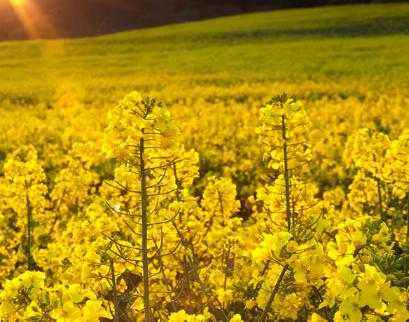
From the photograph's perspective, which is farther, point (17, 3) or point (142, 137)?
point (17, 3)

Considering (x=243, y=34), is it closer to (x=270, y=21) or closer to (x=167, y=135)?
(x=270, y=21)

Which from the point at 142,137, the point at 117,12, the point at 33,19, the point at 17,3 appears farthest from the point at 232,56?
the point at 17,3

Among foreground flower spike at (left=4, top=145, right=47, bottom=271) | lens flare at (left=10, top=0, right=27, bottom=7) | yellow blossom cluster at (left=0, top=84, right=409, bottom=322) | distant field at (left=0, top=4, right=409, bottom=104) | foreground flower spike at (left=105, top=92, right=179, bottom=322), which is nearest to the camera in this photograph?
yellow blossom cluster at (left=0, top=84, right=409, bottom=322)

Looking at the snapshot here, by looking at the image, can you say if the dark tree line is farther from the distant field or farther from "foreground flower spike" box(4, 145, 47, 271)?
"foreground flower spike" box(4, 145, 47, 271)

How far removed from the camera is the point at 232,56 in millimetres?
38375

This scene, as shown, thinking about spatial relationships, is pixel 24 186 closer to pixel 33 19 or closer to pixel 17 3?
pixel 33 19

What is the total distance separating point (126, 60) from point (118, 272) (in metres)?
37.5

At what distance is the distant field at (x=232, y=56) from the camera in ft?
86.8

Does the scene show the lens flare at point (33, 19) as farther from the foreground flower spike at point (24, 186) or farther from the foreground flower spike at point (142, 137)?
the foreground flower spike at point (142, 137)

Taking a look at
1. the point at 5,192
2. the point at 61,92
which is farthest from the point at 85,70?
the point at 5,192

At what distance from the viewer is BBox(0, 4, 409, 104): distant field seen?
2645 centimetres

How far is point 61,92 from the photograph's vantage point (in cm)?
2527

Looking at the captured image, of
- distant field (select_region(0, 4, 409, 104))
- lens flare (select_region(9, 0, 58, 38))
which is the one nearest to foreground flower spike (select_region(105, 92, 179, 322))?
distant field (select_region(0, 4, 409, 104))

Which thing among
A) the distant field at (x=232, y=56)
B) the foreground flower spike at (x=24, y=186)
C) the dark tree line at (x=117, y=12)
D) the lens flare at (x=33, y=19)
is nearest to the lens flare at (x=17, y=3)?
the lens flare at (x=33, y=19)
